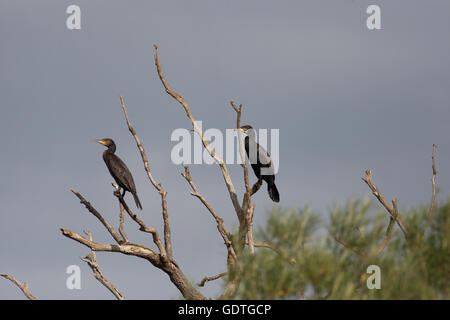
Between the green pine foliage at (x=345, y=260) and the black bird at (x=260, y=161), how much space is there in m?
4.10

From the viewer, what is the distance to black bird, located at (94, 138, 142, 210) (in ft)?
36.7

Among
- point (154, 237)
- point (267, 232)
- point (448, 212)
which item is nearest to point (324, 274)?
point (267, 232)

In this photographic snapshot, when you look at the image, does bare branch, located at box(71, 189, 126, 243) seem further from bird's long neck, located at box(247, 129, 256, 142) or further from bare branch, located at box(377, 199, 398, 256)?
bare branch, located at box(377, 199, 398, 256)

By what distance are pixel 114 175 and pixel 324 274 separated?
5949 millimetres

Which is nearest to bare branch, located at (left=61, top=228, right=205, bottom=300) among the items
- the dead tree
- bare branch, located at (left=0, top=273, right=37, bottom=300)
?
the dead tree

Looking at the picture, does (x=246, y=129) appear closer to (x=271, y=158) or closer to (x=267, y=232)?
(x=271, y=158)

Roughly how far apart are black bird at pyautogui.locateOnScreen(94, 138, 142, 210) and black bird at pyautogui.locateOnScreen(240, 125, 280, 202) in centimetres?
251

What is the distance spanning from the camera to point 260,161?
12.6 m

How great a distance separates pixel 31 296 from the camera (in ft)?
37.1

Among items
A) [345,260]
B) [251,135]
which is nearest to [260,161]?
[251,135]

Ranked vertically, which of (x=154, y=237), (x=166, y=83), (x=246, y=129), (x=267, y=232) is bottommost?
(x=154, y=237)

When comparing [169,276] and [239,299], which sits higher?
[239,299]
